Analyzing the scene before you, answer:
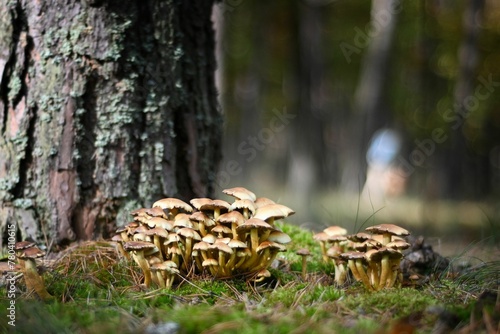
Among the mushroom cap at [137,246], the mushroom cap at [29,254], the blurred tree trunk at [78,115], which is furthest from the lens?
the blurred tree trunk at [78,115]

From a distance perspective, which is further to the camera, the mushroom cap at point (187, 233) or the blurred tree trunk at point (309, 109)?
the blurred tree trunk at point (309, 109)

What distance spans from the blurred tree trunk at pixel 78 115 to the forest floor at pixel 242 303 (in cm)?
36

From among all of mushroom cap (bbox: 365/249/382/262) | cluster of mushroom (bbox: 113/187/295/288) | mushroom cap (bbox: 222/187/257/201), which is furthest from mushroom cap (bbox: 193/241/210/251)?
mushroom cap (bbox: 365/249/382/262)

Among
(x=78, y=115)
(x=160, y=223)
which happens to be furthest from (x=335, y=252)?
(x=78, y=115)

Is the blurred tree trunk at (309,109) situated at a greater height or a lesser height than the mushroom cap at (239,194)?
greater

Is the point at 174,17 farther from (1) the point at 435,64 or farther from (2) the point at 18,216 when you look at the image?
(1) the point at 435,64

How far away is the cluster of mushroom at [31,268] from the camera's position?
2254 mm

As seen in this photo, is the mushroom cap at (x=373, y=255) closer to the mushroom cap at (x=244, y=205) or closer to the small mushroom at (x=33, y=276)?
the mushroom cap at (x=244, y=205)

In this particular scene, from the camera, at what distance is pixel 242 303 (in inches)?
88.2

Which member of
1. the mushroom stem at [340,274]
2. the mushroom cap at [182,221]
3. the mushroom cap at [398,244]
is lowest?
the mushroom stem at [340,274]

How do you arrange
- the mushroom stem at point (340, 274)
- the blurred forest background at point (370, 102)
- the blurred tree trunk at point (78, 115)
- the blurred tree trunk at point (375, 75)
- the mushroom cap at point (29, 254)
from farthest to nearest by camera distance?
the blurred tree trunk at point (375, 75) < the blurred forest background at point (370, 102) < the blurred tree trunk at point (78, 115) < the mushroom stem at point (340, 274) < the mushroom cap at point (29, 254)

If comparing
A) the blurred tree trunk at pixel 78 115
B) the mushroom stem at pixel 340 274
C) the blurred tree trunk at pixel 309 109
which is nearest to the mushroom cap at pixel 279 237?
the mushroom stem at pixel 340 274

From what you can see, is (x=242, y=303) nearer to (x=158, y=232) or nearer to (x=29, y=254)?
(x=158, y=232)

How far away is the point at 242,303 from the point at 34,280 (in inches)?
40.0
